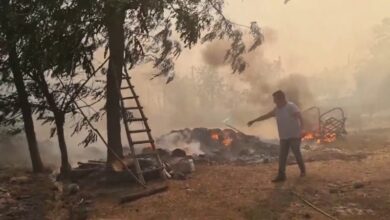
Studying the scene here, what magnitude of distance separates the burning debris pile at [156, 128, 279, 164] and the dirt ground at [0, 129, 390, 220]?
5.29m

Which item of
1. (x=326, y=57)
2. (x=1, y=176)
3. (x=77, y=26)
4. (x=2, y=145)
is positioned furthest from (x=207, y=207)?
(x=326, y=57)

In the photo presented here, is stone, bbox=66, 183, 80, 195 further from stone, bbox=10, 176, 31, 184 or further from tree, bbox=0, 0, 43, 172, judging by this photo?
tree, bbox=0, 0, 43, 172

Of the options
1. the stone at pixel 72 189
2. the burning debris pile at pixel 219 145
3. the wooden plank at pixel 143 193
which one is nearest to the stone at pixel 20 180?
the stone at pixel 72 189

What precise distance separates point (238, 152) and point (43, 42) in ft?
36.1

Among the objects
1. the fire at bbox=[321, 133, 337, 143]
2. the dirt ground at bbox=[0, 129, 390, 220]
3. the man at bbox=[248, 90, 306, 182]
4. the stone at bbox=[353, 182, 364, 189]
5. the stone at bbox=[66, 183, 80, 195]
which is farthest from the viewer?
the fire at bbox=[321, 133, 337, 143]

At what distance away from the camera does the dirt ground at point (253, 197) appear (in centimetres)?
869

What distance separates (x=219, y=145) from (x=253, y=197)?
12.1 meters

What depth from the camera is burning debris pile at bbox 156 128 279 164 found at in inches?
723

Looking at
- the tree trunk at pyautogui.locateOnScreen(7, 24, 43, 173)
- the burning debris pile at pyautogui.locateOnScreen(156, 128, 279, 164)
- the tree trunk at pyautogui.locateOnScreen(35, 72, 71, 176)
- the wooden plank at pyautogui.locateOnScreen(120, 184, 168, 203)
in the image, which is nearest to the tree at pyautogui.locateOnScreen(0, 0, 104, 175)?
the tree trunk at pyautogui.locateOnScreen(7, 24, 43, 173)

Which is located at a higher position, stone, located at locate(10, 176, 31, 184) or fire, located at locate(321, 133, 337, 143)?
fire, located at locate(321, 133, 337, 143)

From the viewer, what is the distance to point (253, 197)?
32.0ft

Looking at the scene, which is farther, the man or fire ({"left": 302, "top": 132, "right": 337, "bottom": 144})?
fire ({"left": 302, "top": 132, "right": 337, "bottom": 144})

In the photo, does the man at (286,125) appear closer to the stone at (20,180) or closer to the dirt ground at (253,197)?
the dirt ground at (253,197)

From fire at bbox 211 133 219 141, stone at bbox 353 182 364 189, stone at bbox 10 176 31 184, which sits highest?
fire at bbox 211 133 219 141
